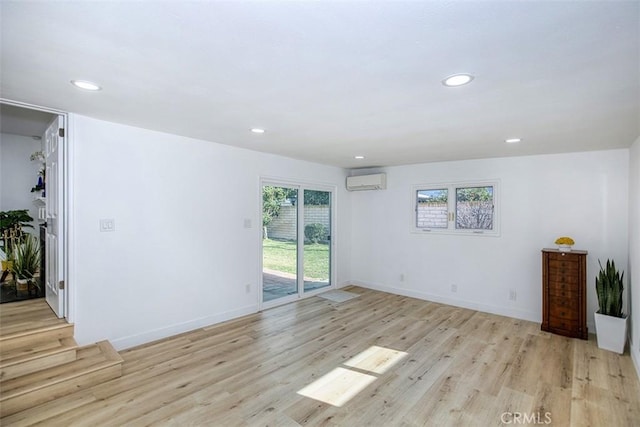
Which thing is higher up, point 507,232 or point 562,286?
point 507,232

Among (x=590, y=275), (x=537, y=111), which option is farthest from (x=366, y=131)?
(x=590, y=275)

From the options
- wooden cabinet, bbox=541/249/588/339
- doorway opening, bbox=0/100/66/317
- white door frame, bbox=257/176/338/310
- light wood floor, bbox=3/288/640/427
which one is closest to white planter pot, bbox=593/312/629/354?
light wood floor, bbox=3/288/640/427

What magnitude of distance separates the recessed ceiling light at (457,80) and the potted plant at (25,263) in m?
4.99

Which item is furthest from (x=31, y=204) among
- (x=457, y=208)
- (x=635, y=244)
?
(x=635, y=244)

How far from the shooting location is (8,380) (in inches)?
97.7

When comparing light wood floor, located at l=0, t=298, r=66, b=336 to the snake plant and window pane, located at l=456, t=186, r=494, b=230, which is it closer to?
window pane, located at l=456, t=186, r=494, b=230

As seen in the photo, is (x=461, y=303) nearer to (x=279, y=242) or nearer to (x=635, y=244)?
(x=635, y=244)

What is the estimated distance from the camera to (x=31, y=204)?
4656 millimetres

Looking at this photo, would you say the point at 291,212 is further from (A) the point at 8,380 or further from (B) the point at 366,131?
(A) the point at 8,380

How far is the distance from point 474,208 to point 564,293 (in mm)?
1608

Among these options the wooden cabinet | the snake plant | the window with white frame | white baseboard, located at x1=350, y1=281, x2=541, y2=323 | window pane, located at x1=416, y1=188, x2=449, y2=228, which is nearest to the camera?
the snake plant

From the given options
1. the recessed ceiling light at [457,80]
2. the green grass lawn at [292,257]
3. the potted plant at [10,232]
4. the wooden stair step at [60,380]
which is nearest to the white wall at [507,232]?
the green grass lawn at [292,257]

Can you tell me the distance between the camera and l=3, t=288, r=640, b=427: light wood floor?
2314mm

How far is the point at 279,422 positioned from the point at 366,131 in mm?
2638
